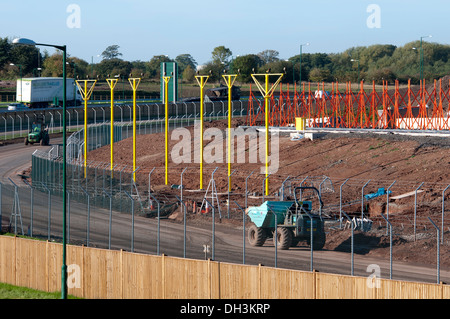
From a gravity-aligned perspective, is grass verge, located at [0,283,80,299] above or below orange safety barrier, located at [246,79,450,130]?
below

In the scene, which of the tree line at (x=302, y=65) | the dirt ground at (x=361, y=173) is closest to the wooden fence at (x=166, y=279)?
the dirt ground at (x=361, y=173)

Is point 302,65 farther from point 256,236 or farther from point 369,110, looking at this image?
point 256,236

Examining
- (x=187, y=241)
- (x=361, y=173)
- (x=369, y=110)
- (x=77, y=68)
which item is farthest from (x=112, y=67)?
(x=187, y=241)

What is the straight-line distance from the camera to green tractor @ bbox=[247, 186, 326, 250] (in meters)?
28.9

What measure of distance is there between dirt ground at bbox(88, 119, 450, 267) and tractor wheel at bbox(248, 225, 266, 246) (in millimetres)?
2577

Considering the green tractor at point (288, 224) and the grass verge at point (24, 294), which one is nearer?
the grass verge at point (24, 294)

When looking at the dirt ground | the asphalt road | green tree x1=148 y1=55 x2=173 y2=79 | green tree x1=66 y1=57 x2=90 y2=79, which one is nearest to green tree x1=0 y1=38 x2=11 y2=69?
green tree x1=66 y1=57 x2=90 y2=79

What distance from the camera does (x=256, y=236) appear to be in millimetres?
30219

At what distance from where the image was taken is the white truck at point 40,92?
90812 millimetres

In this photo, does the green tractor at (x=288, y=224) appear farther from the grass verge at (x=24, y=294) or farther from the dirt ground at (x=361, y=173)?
the grass verge at (x=24, y=294)

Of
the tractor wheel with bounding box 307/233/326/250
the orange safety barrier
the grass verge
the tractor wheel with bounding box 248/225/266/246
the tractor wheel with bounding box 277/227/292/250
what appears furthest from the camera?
A: the orange safety barrier

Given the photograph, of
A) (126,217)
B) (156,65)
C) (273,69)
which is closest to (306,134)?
(126,217)

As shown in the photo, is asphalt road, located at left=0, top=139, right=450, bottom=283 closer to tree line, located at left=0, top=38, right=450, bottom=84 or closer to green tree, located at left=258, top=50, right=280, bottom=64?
tree line, located at left=0, top=38, right=450, bottom=84

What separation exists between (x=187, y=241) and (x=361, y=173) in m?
19.0
